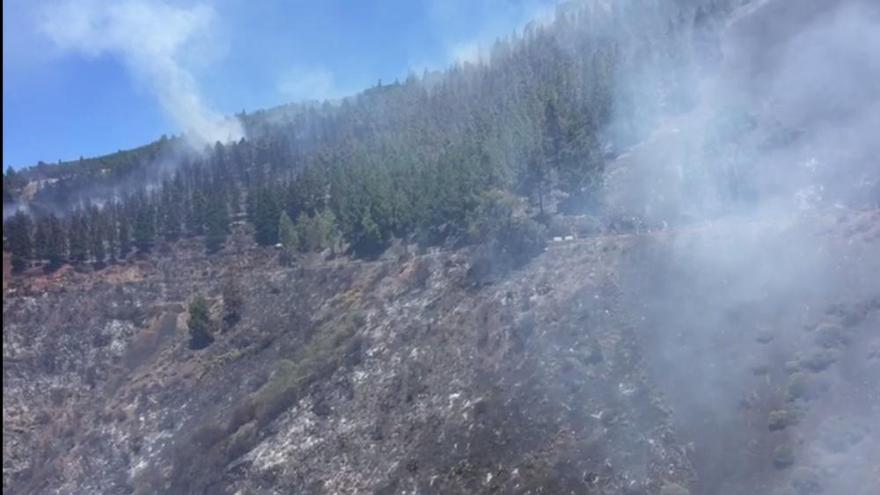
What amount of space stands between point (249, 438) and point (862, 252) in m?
39.8

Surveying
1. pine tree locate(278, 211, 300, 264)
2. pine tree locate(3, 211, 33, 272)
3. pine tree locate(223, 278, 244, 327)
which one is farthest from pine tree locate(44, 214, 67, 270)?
pine tree locate(223, 278, 244, 327)

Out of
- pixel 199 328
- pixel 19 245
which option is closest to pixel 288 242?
pixel 199 328

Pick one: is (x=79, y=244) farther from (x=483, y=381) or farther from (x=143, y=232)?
(x=483, y=381)

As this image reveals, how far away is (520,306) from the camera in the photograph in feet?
176

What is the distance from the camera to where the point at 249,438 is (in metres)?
50.1

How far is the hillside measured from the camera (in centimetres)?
3953

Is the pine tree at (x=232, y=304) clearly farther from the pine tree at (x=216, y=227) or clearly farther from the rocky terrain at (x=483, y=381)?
the pine tree at (x=216, y=227)

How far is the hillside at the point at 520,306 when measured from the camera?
1556 inches

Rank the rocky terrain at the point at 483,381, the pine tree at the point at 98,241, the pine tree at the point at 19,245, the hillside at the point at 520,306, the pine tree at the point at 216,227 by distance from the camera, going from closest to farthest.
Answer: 1. the rocky terrain at the point at 483,381
2. the hillside at the point at 520,306
3. the pine tree at the point at 19,245
4. the pine tree at the point at 98,241
5. the pine tree at the point at 216,227

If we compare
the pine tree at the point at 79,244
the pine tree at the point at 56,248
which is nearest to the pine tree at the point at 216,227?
the pine tree at the point at 79,244

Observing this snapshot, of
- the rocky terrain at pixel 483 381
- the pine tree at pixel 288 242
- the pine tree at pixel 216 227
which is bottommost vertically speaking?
the rocky terrain at pixel 483 381

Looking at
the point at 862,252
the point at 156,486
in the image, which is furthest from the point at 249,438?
the point at 862,252

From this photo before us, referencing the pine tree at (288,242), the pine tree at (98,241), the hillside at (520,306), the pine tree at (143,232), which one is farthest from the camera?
the pine tree at (143,232)

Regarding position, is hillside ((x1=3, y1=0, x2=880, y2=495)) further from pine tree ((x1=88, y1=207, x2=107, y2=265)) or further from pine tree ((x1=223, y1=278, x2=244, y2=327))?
pine tree ((x1=88, y1=207, x2=107, y2=265))
